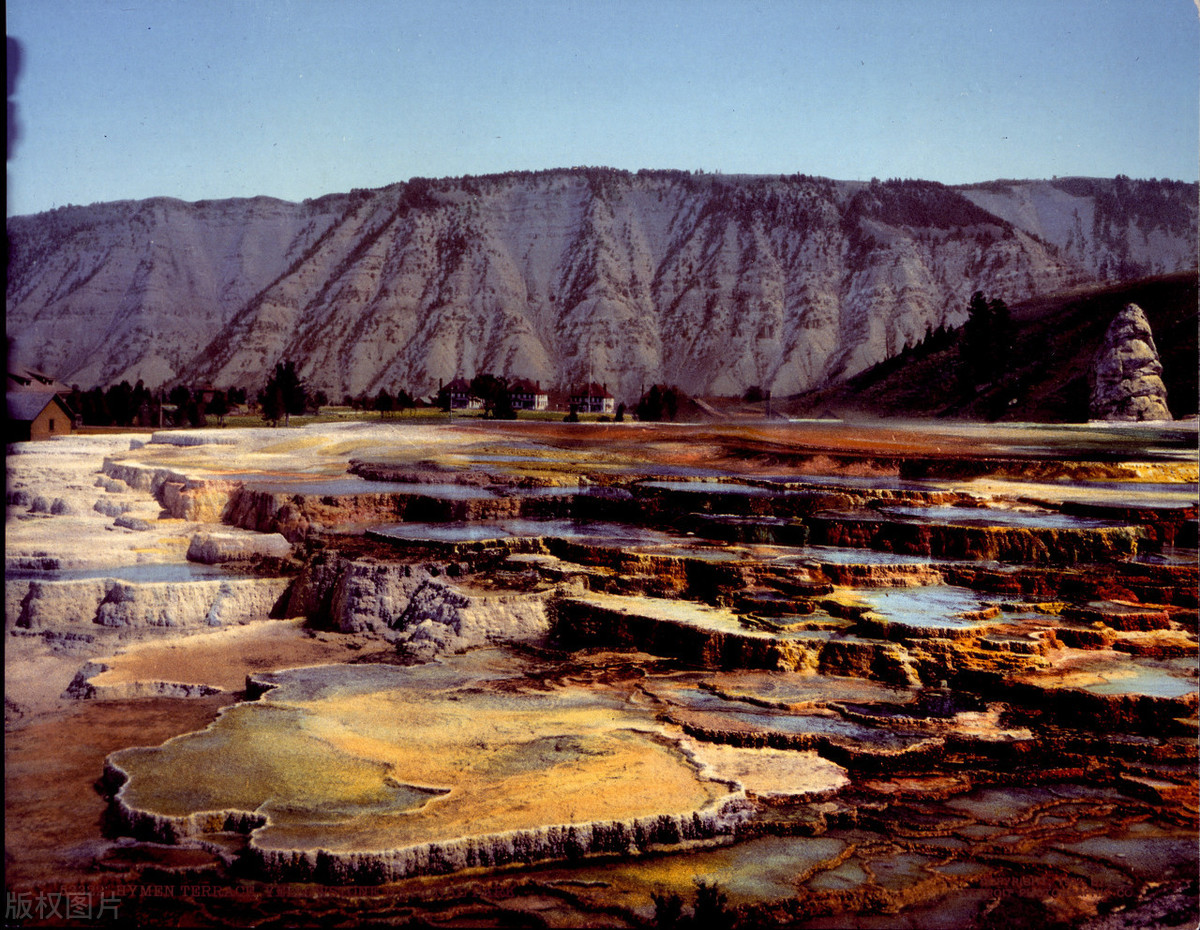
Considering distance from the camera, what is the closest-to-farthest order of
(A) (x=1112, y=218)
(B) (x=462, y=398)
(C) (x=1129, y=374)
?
(A) (x=1112, y=218) < (C) (x=1129, y=374) < (B) (x=462, y=398)

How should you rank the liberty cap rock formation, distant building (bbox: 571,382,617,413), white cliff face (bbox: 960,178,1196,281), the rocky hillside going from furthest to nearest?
distant building (bbox: 571,382,617,413), the rocky hillside, the liberty cap rock formation, white cliff face (bbox: 960,178,1196,281)

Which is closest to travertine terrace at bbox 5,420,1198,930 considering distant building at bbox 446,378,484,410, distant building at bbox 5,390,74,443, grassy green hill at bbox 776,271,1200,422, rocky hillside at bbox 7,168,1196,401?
distant building at bbox 5,390,74,443

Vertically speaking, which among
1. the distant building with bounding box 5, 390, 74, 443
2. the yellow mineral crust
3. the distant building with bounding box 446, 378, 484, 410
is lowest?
the yellow mineral crust

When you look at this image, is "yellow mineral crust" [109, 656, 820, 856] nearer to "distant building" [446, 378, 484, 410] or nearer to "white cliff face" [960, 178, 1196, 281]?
"white cliff face" [960, 178, 1196, 281]

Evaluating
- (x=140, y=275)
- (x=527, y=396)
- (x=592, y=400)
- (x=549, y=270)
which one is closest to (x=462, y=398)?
(x=527, y=396)

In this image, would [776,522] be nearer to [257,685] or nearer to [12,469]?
[257,685]

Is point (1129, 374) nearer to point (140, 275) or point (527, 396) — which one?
point (527, 396)
